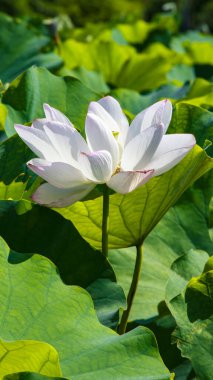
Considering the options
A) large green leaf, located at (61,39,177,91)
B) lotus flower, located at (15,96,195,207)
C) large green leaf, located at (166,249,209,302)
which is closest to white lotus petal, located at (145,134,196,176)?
lotus flower, located at (15,96,195,207)

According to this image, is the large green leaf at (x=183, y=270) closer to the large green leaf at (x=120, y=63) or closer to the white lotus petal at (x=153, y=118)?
the white lotus petal at (x=153, y=118)

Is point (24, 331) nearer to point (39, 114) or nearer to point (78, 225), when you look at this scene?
point (78, 225)

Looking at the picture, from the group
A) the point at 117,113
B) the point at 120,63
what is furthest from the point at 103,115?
the point at 120,63

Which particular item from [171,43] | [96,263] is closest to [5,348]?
[96,263]

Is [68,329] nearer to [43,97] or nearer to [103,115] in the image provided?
[103,115]

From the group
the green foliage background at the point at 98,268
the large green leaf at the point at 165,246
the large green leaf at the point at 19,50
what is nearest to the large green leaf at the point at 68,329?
the green foliage background at the point at 98,268

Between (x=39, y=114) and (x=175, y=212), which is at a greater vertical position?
(x=39, y=114)
